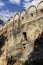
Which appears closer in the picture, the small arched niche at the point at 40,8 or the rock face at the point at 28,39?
the rock face at the point at 28,39

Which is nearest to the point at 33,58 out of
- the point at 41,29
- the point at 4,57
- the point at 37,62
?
the point at 37,62

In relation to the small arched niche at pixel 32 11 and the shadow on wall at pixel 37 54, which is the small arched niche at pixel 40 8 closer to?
the small arched niche at pixel 32 11

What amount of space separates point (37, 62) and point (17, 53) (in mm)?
4393

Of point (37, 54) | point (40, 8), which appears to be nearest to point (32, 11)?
point (40, 8)

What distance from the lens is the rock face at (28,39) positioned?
1789 centimetres

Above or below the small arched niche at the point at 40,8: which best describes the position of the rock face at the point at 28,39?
below

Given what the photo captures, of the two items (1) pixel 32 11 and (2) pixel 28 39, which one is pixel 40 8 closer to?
(1) pixel 32 11

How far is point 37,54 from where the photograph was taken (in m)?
17.4

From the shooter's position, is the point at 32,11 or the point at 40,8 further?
the point at 32,11

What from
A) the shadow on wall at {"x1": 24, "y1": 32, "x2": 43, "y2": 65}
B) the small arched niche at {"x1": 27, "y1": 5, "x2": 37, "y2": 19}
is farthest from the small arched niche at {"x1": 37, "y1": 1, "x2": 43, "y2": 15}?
the shadow on wall at {"x1": 24, "y1": 32, "x2": 43, "y2": 65}

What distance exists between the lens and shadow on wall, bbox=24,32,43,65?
16.7 meters

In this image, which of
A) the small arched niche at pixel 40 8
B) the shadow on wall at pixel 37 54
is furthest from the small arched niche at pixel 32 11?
the shadow on wall at pixel 37 54

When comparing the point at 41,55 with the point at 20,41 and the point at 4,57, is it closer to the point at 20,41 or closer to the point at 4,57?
the point at 20,41

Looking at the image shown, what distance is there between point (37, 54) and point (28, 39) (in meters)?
3.31
